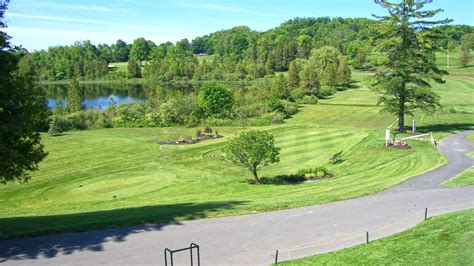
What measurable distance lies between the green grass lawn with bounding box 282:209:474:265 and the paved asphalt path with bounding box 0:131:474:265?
0.69m

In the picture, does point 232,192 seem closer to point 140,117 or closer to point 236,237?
point 236,237

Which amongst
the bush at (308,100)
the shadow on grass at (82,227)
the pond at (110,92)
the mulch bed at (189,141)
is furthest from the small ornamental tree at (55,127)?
the pond at (110,92)

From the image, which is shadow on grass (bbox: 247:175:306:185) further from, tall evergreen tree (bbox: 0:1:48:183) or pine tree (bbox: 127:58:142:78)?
pine tree (bbox: 127:58:142:78)

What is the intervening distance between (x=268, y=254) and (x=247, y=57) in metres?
162

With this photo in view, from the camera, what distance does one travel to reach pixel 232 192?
2655 cm

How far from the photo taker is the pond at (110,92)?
383ft

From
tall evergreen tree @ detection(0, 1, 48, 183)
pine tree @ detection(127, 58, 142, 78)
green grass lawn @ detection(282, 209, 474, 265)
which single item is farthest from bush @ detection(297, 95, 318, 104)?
pine tree @ detection(127, 58, 142, 78)

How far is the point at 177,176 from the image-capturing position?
32.9 metres

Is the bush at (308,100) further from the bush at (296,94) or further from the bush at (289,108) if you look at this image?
the bush at (289,108)

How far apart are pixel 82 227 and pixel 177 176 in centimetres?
1720

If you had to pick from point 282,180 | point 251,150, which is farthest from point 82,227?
point 282,180

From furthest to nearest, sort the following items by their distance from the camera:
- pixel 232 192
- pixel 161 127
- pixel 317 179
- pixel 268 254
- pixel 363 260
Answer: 1. pixel 161 127
2. pixel 317 179
3. pixel 232 192
4. pixel 268 254
5. pixel 363 260

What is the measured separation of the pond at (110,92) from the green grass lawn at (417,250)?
3785 inches

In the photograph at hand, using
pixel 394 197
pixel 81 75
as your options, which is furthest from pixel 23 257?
pixel 81 75
